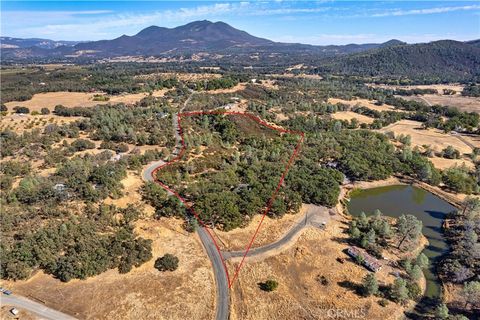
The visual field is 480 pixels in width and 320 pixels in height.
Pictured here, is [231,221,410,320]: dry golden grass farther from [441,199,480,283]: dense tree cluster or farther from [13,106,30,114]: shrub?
[13,106,30,114]: shrub

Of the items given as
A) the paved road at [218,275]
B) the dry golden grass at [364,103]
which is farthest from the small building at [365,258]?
the dry golden grass at [364,103]

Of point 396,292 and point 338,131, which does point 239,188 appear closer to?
point 396,292

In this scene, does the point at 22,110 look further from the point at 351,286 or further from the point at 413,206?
the point at 413,206

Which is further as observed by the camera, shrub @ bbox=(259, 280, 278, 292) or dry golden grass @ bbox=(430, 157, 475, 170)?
dry golden grass @ bbox=(430, 157, 475, 170)

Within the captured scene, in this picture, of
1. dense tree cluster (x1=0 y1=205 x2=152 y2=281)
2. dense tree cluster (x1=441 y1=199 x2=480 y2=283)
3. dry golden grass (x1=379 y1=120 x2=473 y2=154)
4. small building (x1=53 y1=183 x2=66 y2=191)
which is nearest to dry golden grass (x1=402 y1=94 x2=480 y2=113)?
dry golden grass (x1=379 y1=120 x2=473 y2=154)

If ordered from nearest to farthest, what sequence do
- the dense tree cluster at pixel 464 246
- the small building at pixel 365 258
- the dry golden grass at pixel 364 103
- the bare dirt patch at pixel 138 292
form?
the bare dirt patch at pixel 138 292 → the dense tree cluster at pixel 464 246 → the small building at pixel 365 258 → the dry golden grass at pixel 364 103

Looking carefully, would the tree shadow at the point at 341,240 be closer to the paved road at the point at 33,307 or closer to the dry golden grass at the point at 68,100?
the paved road at the point at 33,307
